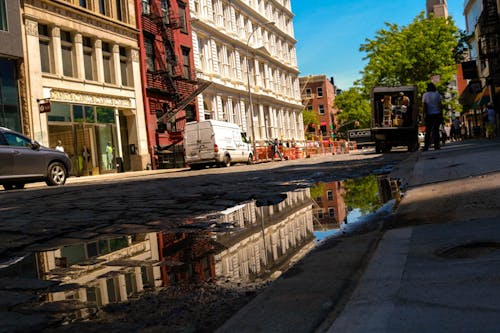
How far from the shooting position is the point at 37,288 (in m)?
2.75

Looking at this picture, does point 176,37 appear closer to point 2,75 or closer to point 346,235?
point 2,75

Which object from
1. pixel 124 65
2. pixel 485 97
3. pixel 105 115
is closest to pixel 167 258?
pixel 105 115

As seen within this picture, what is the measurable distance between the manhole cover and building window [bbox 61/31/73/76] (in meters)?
25.3

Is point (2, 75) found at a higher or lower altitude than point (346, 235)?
higher

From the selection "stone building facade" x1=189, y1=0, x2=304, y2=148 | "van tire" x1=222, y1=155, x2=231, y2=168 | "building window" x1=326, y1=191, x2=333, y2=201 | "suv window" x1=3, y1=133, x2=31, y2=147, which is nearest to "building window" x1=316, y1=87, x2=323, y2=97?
"stone building facade" x1=189, y1=0, x2=304, y2=148

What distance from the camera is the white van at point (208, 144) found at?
2525cm

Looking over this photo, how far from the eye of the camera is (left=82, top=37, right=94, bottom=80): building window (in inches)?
1048

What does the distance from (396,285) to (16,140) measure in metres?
14.1

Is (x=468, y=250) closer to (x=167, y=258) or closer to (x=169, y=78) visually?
(x=167, y=258)

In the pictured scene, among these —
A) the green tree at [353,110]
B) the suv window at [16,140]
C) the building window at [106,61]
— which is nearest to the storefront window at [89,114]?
the building window at [106,61]

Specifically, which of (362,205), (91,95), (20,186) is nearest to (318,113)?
(91,95)

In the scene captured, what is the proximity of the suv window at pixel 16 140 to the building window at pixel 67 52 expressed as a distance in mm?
11797

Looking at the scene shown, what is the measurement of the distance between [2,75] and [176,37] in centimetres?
1471

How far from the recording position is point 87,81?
1021 inches
